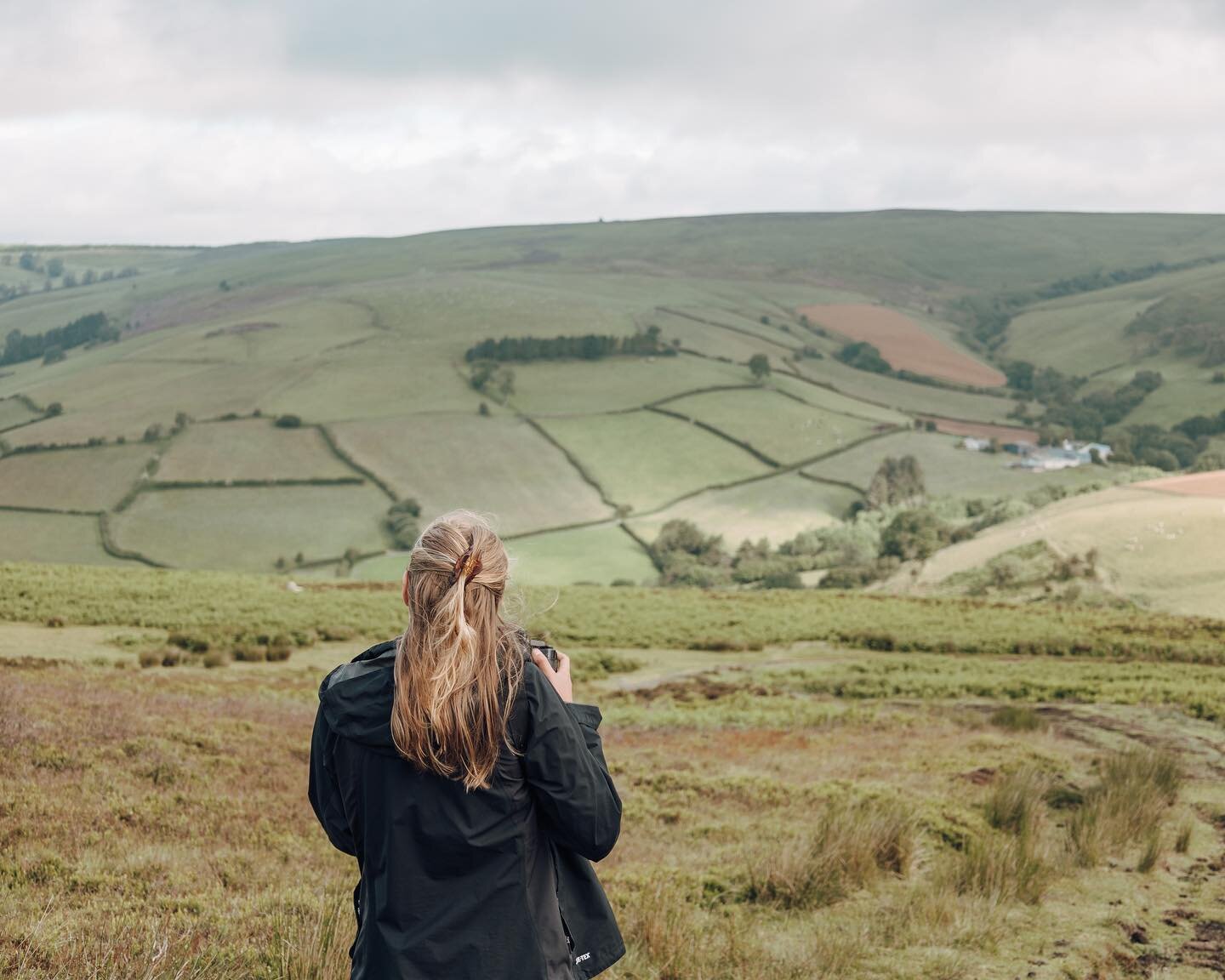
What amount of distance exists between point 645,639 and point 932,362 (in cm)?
Answer: 11874

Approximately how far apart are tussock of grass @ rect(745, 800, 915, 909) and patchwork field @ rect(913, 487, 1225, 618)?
32.1 meters

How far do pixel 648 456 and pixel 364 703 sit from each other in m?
86.6

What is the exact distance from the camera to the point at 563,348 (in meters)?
117

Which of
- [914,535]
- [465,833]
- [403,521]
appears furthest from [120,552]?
[465,833]

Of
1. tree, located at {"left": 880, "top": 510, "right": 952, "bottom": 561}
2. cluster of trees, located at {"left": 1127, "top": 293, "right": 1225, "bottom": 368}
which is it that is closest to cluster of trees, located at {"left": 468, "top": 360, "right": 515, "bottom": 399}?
tree, located at {"left": 880, "top": 510, "right": 952, "bottom": 561}

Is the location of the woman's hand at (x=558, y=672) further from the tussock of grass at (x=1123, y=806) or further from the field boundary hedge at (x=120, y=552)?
the field boundary hedge at (x=120, y=552)

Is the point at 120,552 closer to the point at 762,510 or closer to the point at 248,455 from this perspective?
the point at 248,455

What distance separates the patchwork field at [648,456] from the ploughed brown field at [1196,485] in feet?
121

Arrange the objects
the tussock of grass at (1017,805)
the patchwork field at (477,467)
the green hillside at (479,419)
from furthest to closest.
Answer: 1. the patchwork field at (477,467)
2. the green hillside at (479,419)
3. the tussock of grass at (1017,805)

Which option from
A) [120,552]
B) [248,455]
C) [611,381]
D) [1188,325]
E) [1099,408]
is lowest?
[120,552]

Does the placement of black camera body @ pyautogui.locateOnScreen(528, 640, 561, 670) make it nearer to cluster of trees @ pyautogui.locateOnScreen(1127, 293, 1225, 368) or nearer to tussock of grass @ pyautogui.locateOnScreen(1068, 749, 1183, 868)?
tussock of grass @ pyautogui.locateOnScreen(1068, 749, 1183, 868)

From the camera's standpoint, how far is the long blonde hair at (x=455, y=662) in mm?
3473

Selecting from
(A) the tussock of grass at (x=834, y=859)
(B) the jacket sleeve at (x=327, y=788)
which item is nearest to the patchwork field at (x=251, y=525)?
(A) the tussock of grass at (x=834, y=859)

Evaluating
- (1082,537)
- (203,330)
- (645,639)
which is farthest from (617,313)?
(645,639)
